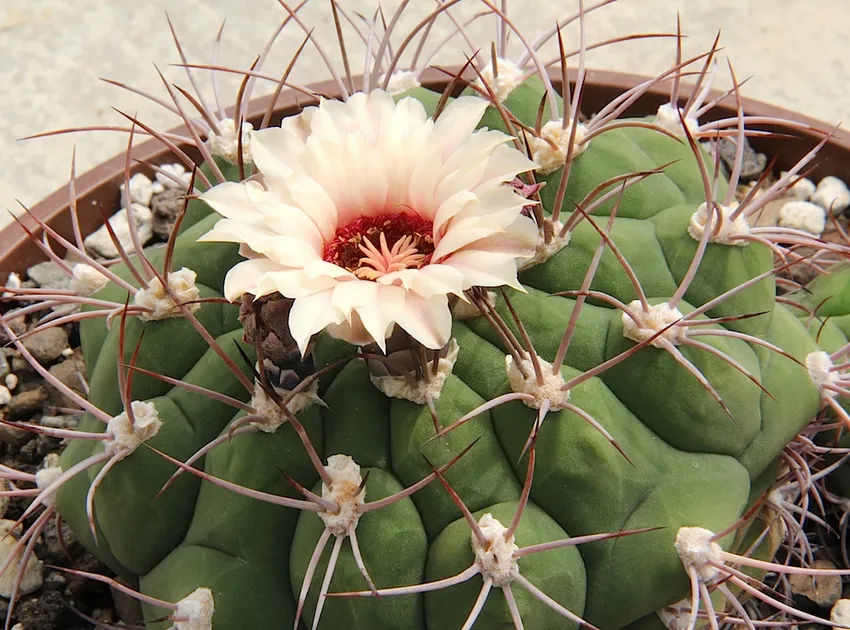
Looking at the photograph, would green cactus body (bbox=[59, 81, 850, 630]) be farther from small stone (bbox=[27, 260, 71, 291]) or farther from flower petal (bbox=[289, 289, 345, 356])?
small stone (bbox=[27, 260, 71, 291])

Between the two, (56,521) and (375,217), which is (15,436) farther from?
(375,217)

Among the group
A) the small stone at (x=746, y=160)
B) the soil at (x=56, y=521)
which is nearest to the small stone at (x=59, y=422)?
the soil at (x=56, y=521)

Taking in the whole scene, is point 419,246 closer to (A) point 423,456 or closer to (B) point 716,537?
(A) point 423,456

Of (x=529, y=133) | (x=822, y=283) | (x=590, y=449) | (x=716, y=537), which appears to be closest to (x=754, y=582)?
(x=716, y=537)

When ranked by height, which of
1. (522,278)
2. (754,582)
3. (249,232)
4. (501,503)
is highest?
(249,232)

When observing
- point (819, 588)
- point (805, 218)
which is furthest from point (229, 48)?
point (819, 588)

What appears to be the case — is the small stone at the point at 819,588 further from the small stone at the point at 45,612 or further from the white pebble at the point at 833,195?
the small stone at the point at 45,612

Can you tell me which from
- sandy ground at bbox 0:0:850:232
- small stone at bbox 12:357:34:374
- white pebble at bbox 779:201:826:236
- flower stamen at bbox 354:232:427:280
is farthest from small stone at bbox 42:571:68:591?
white pebble at bbox 779:201:826:236
